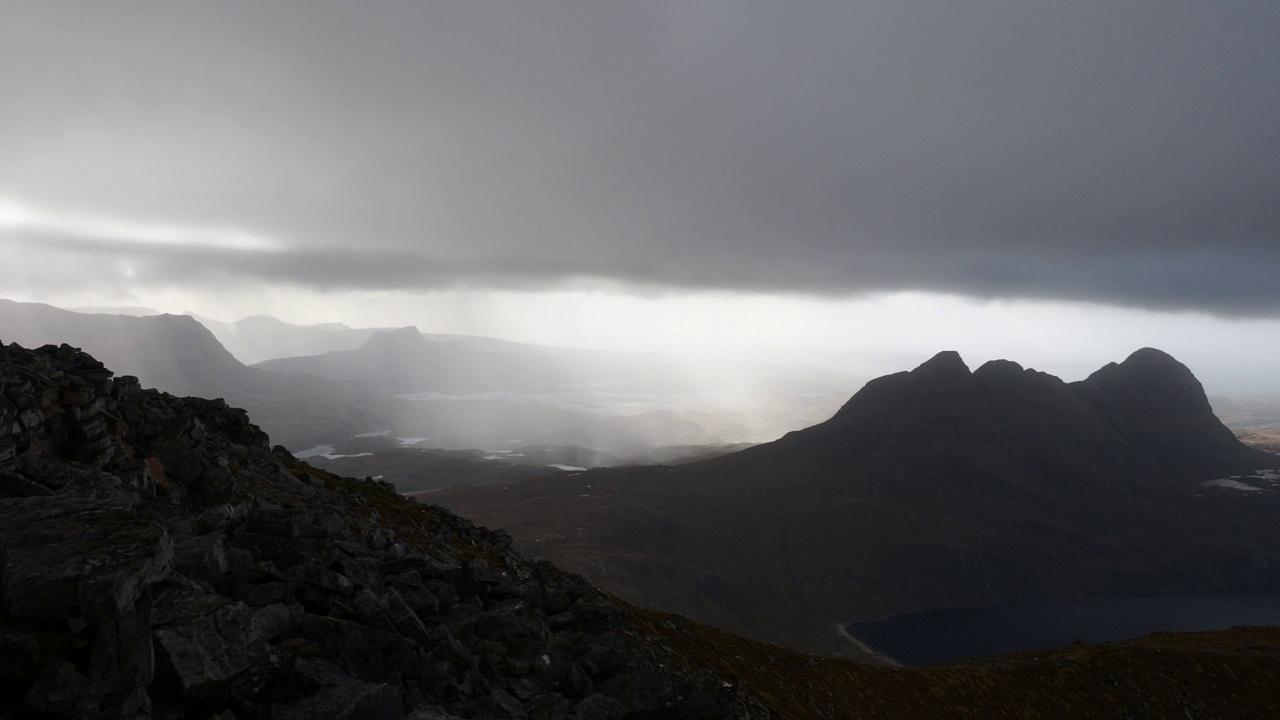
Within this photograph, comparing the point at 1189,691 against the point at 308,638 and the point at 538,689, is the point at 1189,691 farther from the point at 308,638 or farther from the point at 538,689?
the point at 308,638

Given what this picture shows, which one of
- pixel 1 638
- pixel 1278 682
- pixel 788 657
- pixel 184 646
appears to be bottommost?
pixel 1278 682

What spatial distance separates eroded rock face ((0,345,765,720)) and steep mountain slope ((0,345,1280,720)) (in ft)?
0.19

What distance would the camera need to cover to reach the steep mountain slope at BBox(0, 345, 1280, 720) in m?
14.5

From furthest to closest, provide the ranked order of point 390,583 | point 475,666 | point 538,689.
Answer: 1. point 390,583
2. point 538,689
3. point 475,666

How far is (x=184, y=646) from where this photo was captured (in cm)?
1612

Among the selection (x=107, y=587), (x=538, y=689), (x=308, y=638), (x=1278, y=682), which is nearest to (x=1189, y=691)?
(x=1278, y=682)

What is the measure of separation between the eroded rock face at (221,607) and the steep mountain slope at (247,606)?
0.19 feet

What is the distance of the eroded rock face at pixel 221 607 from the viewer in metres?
14.4

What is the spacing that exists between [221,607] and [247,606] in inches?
54.9

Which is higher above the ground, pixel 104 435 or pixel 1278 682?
pixel 104 435

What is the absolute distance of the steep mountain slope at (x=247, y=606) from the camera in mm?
14523

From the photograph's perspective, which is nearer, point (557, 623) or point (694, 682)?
point (694, 682)

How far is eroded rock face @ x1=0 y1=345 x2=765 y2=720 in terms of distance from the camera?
14.4m

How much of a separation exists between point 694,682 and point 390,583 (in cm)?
1401
